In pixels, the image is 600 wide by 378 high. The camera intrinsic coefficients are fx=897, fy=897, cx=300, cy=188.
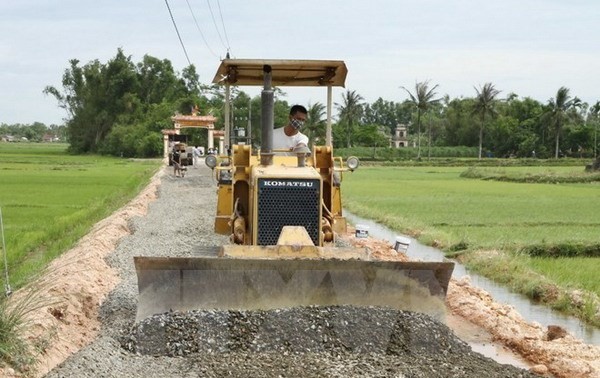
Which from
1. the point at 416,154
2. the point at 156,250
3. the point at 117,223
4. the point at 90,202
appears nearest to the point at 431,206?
the point at 90,202

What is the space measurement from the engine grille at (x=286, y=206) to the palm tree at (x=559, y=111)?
80069 mm

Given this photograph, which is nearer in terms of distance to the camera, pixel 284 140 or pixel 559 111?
pixel 284 140

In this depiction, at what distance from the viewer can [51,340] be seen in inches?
287

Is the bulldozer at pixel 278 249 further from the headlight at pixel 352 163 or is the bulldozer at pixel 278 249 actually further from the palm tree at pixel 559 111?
the palm tree at pixel 559 111

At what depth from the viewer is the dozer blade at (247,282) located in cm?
770

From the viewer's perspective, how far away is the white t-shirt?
33.2 feet

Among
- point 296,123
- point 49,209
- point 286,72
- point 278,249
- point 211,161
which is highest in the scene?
point 286,72

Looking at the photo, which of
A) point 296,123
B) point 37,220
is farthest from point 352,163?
point 37,220

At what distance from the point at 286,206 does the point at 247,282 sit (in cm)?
156

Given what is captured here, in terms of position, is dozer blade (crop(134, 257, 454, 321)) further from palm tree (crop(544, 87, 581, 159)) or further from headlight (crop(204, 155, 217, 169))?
palm tree (crop(544, 87, 581, 159))

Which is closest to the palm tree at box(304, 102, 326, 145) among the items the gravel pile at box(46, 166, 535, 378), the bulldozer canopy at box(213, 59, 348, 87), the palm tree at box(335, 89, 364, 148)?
the bulldozer canopy at box(213, 59, 348, 87)

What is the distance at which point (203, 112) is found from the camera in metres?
84.9

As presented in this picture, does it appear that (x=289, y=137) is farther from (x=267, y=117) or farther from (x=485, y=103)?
(x=485, y=103)

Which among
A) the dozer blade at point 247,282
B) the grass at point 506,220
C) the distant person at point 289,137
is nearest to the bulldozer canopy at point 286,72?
the distant person at point 289,137
